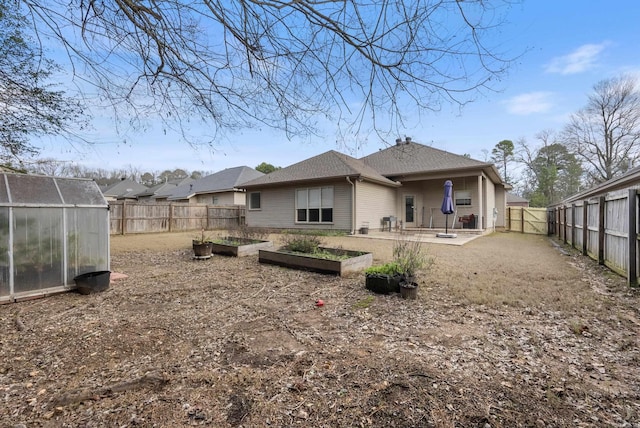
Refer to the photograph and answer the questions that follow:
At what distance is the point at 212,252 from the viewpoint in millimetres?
8547

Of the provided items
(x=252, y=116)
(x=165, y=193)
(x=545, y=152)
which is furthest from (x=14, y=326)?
(x=545, y=152)

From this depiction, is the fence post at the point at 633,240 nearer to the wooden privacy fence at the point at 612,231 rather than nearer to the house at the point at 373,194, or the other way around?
the wooden privacy fence at the point at 612,231

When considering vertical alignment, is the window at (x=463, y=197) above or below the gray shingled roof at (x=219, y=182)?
below

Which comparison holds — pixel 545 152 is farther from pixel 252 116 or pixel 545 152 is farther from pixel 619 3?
pixel 252 116

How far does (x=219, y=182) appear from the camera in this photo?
83.6 ft

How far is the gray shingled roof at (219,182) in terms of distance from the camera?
943 inches

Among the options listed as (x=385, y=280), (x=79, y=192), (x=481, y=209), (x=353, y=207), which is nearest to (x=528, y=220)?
(x=481, y=209)

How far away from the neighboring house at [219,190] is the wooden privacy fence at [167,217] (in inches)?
136

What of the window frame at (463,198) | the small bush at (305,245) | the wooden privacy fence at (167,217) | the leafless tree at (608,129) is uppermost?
the leafless tree at (608,129)

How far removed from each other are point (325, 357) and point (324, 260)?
3320 mm

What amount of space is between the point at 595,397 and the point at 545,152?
134 ft

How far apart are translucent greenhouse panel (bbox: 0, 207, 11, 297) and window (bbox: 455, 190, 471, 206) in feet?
54.7

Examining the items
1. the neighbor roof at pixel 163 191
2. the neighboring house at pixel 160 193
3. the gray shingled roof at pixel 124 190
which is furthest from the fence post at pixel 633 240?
the gray shingled roof at pixel 124 190

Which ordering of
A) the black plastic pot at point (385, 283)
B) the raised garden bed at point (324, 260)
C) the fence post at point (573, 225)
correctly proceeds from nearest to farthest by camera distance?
the black plastic pot at point (385, 283)
the raised garden bed at point (324, 260)
the fence post at point (573, 225)
